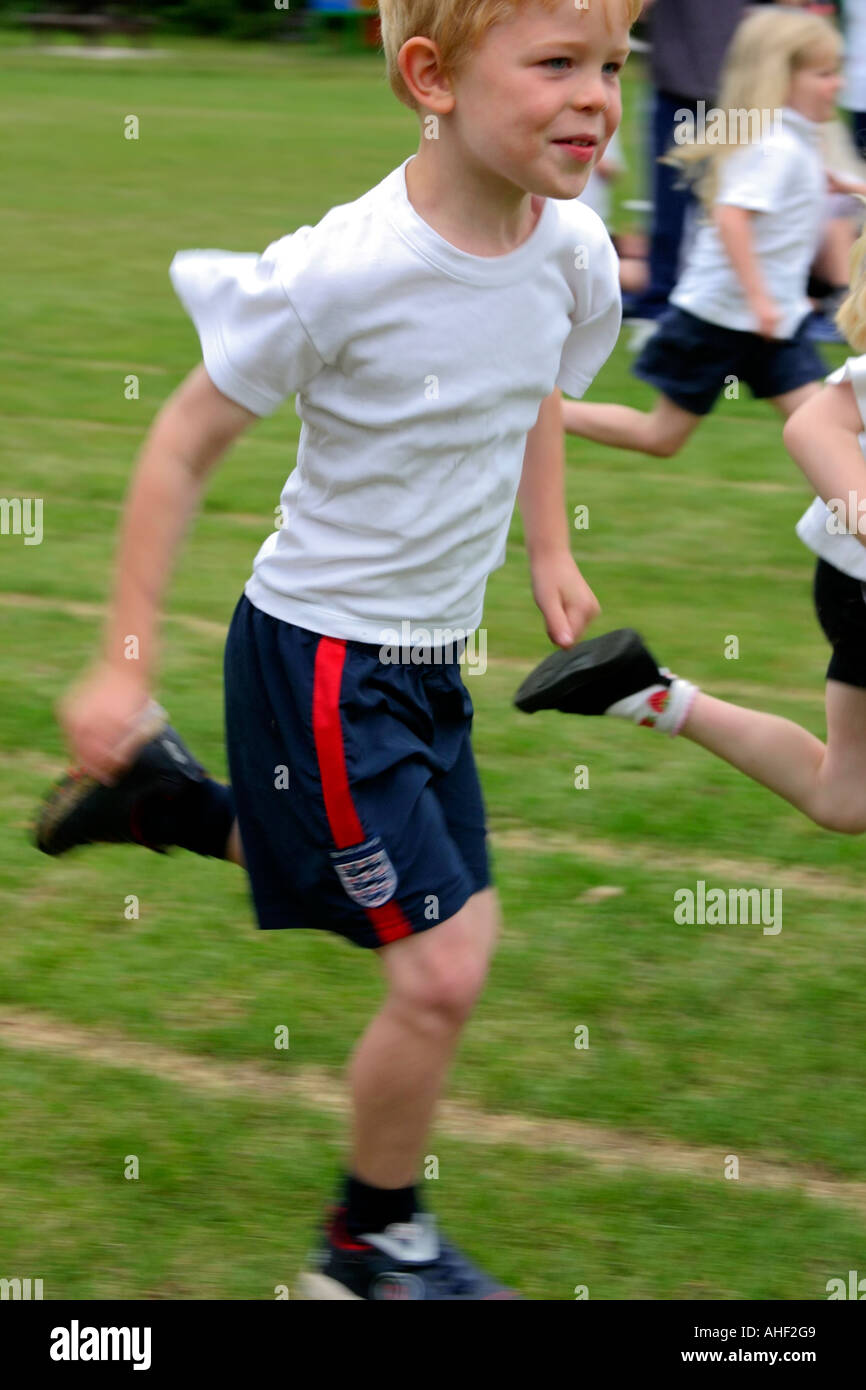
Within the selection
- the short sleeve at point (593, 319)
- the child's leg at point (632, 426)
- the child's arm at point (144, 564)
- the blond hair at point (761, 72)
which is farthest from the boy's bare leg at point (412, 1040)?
the blond hair at point (761, 72)

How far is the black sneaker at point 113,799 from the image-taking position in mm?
2672

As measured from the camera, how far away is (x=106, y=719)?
7.18 feet

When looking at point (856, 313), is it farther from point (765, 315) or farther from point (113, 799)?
point (765, 315)

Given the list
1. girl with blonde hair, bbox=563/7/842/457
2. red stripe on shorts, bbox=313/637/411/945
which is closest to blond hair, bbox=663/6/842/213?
girl with blonde hair, bbox=563/7/842/457

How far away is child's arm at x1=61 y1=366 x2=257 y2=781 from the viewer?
86.4 inches

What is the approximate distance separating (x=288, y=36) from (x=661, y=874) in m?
21.0

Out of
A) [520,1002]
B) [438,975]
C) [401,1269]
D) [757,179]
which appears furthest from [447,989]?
[757,179]

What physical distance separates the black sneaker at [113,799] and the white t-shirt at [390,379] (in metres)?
0.40

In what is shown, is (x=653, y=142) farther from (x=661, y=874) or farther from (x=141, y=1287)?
(x=141, y=1287)

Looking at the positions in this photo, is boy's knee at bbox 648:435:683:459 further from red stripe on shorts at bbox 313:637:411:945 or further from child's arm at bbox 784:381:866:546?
red stripe on shorts at bbox 313:637:411:945

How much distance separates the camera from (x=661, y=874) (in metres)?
3.62

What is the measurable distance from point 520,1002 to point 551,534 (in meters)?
0.91
